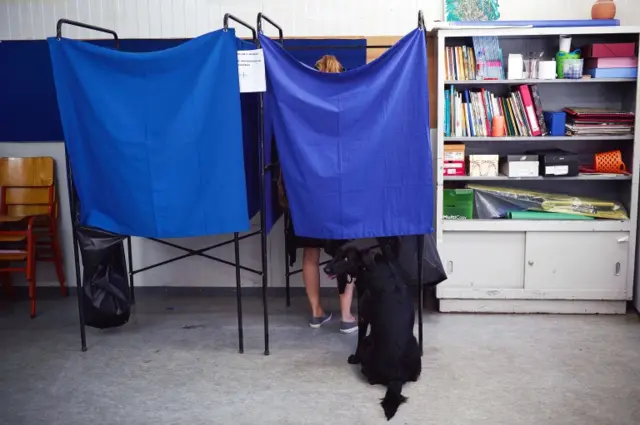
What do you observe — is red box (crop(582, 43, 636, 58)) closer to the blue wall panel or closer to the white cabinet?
the white cabinet

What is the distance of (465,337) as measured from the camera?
365 cm

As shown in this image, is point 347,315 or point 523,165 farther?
point 523,165

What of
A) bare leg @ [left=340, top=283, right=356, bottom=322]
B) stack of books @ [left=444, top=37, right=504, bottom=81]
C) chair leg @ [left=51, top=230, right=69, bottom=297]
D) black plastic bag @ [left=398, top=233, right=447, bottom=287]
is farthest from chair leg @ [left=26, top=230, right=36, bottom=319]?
stack of books @ [left=444, top=37, right=504, bottom=81]

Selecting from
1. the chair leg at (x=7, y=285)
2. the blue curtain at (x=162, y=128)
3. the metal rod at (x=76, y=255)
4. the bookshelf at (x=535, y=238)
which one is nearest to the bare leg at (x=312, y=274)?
the blue curtain at (x=162, y=128)

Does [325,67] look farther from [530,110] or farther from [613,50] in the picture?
[613,50]

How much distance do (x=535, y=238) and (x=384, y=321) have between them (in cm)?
148

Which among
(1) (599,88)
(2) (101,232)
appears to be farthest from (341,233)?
(1) (599,88)

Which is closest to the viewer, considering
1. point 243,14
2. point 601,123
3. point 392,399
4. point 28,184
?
Result: point 392,399

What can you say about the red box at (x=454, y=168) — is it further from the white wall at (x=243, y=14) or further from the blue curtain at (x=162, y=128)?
the blue curtain at (x=162, y=128)

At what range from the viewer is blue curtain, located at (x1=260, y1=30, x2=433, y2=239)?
310 cm

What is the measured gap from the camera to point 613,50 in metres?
3.81

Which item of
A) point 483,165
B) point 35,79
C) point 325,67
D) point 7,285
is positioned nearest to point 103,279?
point 7,285

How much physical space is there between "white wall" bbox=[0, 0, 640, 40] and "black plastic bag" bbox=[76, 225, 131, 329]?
1.54 metres

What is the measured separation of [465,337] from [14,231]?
2.95m
